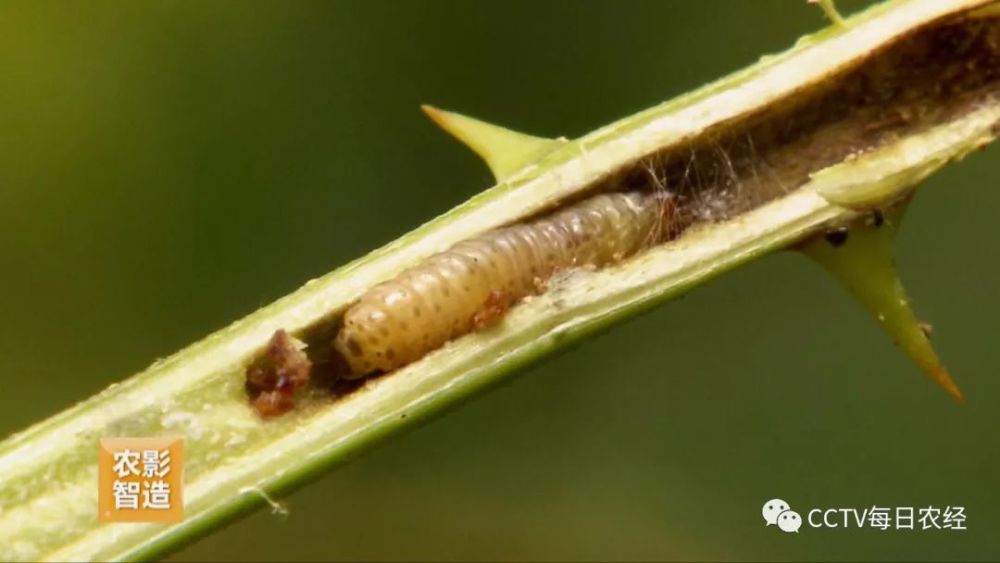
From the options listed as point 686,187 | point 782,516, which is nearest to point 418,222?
point 686,187

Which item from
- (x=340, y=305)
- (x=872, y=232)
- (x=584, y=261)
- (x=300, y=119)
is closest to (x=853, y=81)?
(x=872, y=232)

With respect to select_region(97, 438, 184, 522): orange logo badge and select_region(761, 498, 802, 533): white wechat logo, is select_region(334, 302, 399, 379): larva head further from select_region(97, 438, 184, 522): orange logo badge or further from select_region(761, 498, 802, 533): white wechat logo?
select_region(761, 498, 802, 533): white wechat logo

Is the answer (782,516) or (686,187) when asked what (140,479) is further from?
(782,516)

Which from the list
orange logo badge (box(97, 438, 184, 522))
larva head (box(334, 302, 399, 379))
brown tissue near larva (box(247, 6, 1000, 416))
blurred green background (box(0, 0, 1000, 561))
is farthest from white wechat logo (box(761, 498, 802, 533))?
orange logo badge (box(97, 438, 184, 522))

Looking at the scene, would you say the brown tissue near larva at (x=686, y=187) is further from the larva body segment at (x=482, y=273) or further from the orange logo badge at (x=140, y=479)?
the orange logo badge at (x=140, y=479)

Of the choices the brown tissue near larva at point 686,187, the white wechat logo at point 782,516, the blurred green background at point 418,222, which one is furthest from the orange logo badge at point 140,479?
the white wechat logo at point 782,516

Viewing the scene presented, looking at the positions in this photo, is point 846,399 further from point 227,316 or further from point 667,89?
point 227,316
